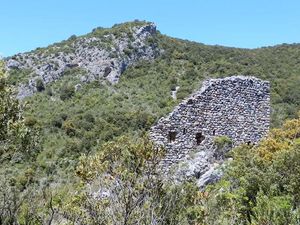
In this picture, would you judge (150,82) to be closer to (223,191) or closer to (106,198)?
(223,191)

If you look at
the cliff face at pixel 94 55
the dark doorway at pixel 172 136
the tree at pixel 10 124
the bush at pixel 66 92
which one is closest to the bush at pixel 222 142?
the dark doorway at pixel 172 136

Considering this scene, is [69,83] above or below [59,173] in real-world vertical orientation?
above

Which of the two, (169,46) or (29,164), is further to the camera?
(169,46)

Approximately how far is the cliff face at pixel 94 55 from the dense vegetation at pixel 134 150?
917mm

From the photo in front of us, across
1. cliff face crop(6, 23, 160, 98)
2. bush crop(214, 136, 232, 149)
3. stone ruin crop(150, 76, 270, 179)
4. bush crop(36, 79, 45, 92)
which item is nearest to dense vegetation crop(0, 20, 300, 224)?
bush crop(36, 79, 45, 92)

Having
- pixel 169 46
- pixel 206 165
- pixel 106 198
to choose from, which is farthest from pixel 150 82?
pixel 106 198

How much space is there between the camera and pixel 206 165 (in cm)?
1501

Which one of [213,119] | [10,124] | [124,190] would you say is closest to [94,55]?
[213,119]

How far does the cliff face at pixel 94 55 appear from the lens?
42844mm

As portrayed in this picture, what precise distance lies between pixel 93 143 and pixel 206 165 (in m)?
16.3

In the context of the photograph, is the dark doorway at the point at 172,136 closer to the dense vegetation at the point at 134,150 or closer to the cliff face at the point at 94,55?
the dense vegetation at the point at 134,150

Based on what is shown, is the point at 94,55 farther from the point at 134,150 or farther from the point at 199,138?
the point at 134,150

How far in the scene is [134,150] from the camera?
848 cm

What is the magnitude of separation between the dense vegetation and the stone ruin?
2.43 ft
